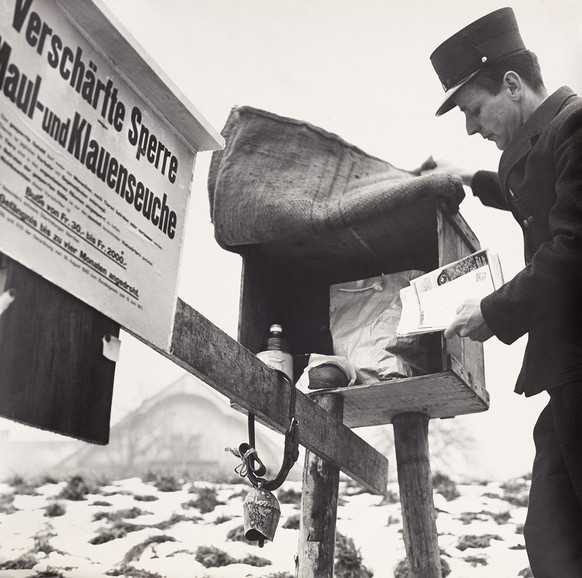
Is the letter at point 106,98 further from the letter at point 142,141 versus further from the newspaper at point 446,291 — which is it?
the newspaper at point 446,291

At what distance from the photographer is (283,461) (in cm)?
186

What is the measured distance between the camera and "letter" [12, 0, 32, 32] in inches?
42.8

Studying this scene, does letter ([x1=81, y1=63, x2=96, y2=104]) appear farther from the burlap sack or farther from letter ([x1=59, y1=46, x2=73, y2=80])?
the burlap sack

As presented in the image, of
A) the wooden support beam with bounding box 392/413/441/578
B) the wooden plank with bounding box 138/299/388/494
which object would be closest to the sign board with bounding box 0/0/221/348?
the wooden plank with bounding box 138/299/388/494

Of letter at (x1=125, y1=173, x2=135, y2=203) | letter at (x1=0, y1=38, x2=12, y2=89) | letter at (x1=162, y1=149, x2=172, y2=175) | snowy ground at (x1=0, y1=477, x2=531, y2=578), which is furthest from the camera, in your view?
snowy ground at (x1=0, y1=477, x2=531, y2=578)

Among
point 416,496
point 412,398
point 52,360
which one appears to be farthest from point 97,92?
point 416,496

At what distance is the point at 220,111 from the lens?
17.2 feet

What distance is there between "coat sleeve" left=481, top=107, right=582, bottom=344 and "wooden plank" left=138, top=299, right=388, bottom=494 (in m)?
0.59

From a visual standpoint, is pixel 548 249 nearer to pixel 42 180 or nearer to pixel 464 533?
pixel 42 180

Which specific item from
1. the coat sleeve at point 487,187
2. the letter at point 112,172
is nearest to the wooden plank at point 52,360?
the letter at point 112,172

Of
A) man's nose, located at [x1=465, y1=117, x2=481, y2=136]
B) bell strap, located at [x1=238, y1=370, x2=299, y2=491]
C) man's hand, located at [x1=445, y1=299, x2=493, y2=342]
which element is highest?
man's nose, located at [x1=465, y1=117, x2=481, y2=136]

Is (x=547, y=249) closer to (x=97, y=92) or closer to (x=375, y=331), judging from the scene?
(x=375, y=331)

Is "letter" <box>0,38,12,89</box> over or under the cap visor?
under

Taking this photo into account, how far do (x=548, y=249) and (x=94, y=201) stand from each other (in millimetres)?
981
